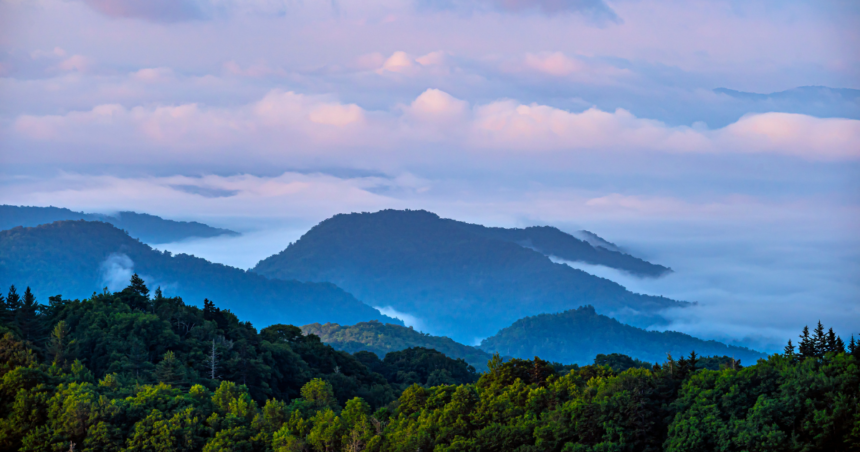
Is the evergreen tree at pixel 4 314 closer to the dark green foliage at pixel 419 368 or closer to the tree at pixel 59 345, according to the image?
the tree at pixel 59 345

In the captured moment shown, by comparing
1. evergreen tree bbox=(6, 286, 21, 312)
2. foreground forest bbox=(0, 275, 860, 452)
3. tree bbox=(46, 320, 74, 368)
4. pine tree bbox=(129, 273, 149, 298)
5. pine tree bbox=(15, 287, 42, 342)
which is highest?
pine tree bbox=(129, 273, 149, 298)

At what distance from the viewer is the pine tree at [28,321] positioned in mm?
98812

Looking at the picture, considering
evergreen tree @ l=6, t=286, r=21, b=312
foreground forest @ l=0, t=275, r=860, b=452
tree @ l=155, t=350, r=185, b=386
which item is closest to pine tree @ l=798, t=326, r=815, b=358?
foreground forest @ l=0, t=275, r=860, b=452

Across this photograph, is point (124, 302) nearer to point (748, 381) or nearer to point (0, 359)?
point (0, 359)

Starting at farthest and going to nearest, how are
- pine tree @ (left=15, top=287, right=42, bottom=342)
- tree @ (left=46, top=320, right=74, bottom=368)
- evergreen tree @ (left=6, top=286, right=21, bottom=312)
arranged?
evergreen tree @ (left=6, top=286, right=21, bottom=312)
pine tree @ (left=15, top=287, right=42, bottom=342)
tree @ (left=46, top=320, right=74, bottom=368)

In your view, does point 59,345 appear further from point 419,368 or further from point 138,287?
point 419,368

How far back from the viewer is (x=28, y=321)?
100 metres

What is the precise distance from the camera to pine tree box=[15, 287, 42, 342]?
98.8 metres

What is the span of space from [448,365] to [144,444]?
308ft

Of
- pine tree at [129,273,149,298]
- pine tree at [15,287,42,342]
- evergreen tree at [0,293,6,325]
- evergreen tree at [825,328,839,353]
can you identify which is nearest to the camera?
evergreen tree at [825,328,839,353]

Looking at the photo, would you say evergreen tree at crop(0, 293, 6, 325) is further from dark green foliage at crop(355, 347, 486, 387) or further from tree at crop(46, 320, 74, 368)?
dark green foliage at crop(355, 347, 486, 387)

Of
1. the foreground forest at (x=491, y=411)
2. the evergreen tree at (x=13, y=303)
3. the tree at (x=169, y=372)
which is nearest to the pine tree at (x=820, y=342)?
the foreground forest at (x=491, y=411)

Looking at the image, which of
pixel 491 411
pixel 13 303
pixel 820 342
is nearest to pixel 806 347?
pixel 820 342

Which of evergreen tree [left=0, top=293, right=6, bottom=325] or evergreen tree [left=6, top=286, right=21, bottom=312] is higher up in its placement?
evergreen tree [left=6, top=286, right=21, bottom=312]
